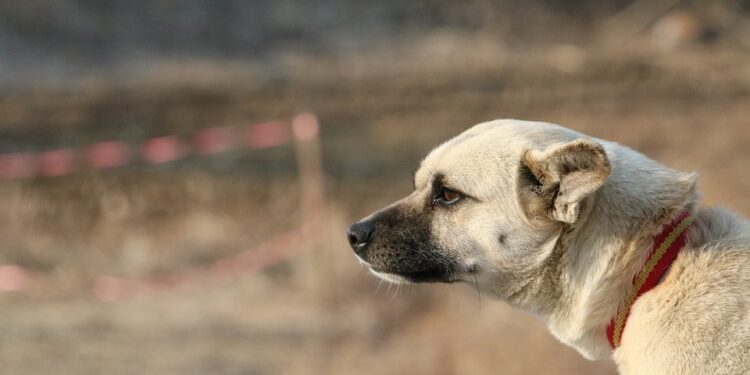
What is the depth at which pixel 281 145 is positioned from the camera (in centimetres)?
1527

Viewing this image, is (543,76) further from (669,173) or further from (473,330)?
(669,173)

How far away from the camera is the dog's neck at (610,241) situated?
12.7ft

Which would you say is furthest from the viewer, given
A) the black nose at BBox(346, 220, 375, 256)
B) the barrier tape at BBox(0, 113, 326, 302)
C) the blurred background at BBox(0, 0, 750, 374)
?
the barrier tape at BBox(0, 113, 326, 302)

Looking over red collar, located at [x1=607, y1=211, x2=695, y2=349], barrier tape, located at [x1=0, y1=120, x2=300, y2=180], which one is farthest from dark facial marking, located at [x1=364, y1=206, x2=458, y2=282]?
barrier tape, located at [x1=0, y1=120, x2=300, y2=180]

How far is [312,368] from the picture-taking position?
34.2 ft

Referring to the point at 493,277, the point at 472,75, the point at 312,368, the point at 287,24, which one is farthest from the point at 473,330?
the point at 287,24

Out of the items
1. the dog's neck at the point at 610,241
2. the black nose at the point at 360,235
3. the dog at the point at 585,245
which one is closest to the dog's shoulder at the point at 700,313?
the dog at the point at 585,245

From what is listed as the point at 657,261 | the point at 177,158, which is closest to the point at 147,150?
the point at 177,158

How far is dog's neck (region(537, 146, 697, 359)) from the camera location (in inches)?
152

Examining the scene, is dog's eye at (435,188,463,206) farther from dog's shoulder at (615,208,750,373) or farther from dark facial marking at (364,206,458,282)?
dog's shoulder at (615,208,750,373)

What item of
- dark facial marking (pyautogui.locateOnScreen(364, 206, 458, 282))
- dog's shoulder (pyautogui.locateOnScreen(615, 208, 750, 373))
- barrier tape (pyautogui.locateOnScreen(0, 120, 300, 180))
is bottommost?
dog's shoulder (pyautogui.locateOnScreen(615, 208, 750, 373))

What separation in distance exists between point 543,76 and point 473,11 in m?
3.56

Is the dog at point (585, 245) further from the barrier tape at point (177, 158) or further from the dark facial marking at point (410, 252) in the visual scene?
the barrier tape at point (177, 158)

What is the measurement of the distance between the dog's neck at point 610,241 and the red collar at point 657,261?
27 millimetres
